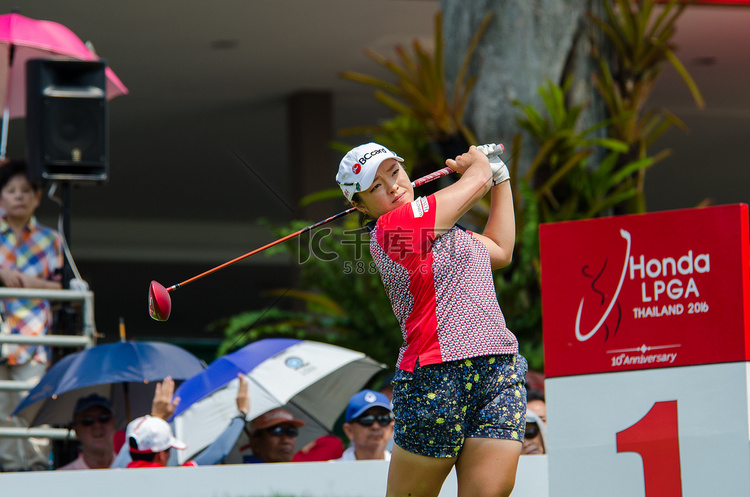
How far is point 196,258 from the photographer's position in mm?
19156

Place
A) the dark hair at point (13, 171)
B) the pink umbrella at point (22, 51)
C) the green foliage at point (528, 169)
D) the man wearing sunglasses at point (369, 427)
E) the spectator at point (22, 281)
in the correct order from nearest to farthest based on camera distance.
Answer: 1. the man wearing sunglasses at point (369, 427)
2. the spectator at point (22, 281)
3. the dark hair at point (13, 171)
4. the pink umbrella at point (22, 51)
5. the green foliage at point (528, 169)

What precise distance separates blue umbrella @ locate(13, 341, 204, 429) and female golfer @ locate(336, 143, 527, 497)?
2.84m

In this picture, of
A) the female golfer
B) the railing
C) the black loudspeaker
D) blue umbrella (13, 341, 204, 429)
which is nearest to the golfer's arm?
the female golfer

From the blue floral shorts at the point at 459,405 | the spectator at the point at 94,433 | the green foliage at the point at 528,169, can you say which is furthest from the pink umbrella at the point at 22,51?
the blue floral shorts at the point at 459,405

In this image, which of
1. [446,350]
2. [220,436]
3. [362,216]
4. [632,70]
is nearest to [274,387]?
[220,436]

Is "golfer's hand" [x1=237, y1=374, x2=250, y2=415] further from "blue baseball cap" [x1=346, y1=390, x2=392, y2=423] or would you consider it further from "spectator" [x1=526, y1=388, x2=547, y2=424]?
"spectator" [x1=526, y1=388, x2=547, y2=424]

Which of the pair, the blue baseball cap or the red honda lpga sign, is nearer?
the red honda lpga sign

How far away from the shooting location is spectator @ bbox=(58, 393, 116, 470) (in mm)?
5652

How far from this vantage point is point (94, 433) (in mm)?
5680

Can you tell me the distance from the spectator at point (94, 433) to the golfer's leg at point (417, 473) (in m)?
2.93

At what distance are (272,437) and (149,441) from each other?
846mm

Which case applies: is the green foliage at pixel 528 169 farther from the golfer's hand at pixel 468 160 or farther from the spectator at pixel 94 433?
the golfer's hand at pixel 468 160

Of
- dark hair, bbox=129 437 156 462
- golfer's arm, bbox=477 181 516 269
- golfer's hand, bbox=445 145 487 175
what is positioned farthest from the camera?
dark hair, bbox=129 437 156 462

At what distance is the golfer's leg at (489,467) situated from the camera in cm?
305
